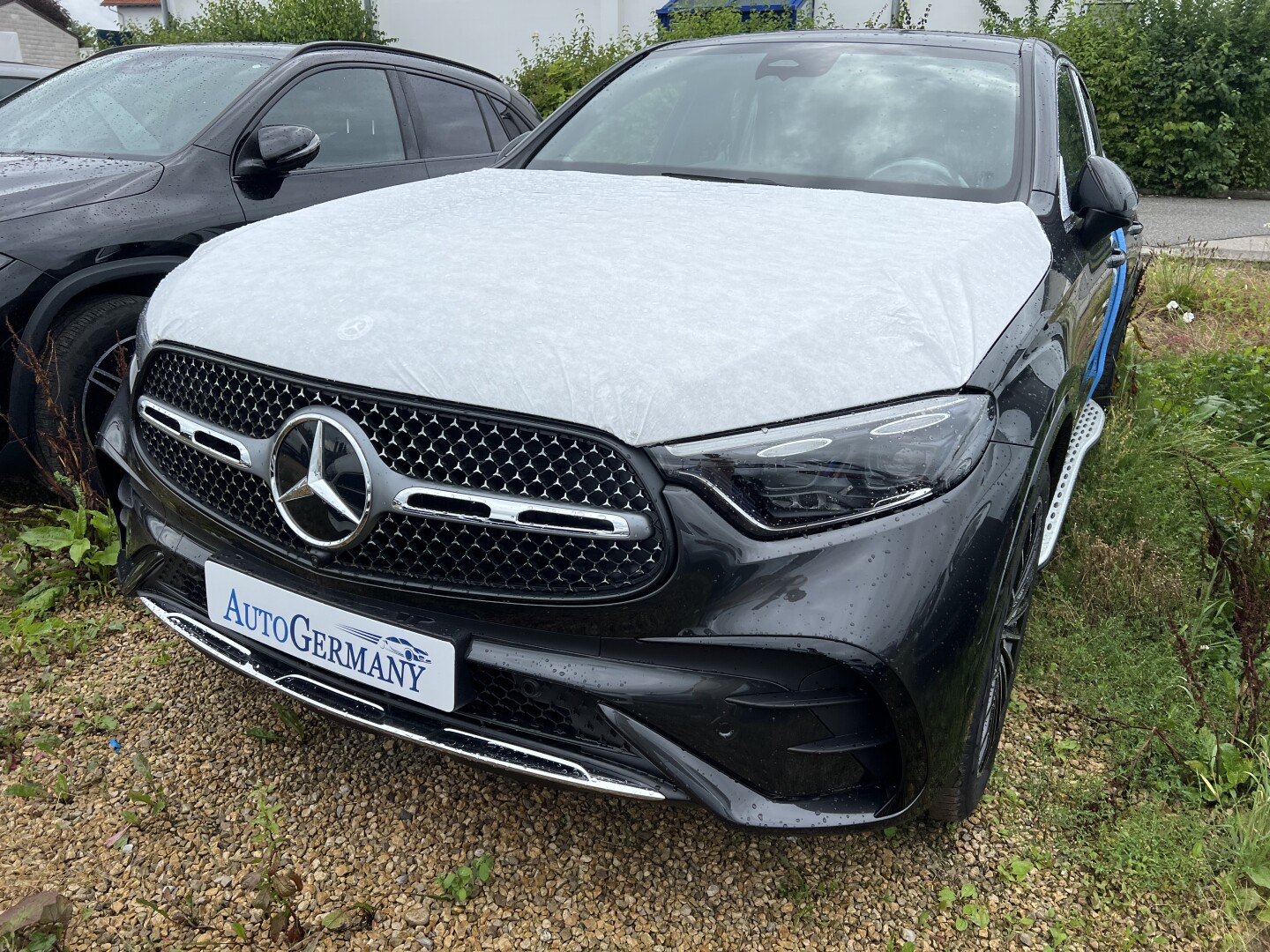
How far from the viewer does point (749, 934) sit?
1770 millimetres

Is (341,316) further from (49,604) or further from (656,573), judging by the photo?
(49,604)

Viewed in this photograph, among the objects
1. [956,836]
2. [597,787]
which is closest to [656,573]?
[597,787]

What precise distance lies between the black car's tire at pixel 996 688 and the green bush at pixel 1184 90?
14.8 m

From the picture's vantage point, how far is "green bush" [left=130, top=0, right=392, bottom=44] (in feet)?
58.2

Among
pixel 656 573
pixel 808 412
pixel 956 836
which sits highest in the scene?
pixel 808 412

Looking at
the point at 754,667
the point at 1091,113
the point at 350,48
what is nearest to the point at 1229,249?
the point at 1091,113

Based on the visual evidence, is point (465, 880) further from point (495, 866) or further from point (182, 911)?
point (182, 911)

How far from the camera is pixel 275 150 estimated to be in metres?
3.39

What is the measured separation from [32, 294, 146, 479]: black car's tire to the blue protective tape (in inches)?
116

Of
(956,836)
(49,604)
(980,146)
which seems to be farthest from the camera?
(49,604)

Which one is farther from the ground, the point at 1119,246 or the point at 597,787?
the point at 1119,246

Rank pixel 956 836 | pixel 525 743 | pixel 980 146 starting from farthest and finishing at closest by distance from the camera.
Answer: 1. pixel 980 146
2. pixel 956 836
3. pixel 525 743

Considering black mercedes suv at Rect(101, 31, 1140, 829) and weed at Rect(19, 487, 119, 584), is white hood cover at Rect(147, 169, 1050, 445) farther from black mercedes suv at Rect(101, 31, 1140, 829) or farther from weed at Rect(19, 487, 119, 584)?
weed at Rect(19, 487, 119, 584)

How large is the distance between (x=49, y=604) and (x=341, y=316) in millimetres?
1702
